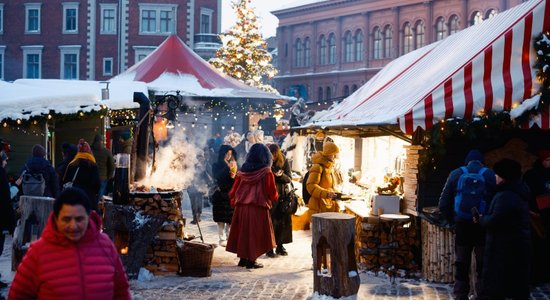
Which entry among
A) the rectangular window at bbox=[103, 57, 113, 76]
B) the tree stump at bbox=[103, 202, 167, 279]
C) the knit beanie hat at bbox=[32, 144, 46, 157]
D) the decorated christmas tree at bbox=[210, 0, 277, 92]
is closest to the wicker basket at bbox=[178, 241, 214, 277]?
the tree stump at bbox=[103, 202, 167, 279]

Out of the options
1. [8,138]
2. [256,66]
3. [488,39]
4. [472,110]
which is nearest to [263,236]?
[472,110]

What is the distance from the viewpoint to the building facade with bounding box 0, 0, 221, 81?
55.0m

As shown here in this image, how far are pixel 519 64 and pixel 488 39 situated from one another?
770mm

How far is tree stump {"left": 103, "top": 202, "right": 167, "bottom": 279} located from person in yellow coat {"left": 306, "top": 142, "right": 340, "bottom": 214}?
8.69 feet

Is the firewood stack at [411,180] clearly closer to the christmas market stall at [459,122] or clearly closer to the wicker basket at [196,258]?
the christmas market stall at [459,122]

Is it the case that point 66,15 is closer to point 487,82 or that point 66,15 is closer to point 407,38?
point 407,38

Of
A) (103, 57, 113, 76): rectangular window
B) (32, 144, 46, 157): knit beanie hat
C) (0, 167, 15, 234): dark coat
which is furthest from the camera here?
(103, 57, 113, 76): rectangular window

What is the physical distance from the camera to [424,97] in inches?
408

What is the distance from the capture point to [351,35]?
2665 inches

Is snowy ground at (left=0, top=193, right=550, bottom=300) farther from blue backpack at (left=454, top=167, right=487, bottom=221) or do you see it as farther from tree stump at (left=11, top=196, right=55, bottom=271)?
blue backpack at (left=454, top=167, right=487, bottom=221)

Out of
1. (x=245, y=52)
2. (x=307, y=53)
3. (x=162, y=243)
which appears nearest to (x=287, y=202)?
(x=162, y=243)

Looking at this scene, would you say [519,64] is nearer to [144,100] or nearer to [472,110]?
[472,110]

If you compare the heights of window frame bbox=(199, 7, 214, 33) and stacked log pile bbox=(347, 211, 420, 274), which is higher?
window frame bbox=(199, 7, 214, 33)

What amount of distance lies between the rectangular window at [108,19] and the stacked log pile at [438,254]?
47504mm
